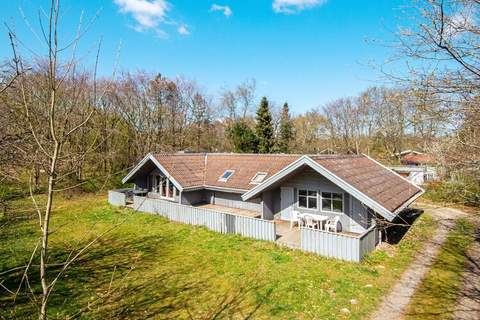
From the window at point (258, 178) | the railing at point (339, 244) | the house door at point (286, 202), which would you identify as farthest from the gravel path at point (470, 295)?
the window at point (258, 178)

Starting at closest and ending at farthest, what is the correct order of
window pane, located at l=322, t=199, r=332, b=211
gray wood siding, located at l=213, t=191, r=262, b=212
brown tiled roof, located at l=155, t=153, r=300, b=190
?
window pane, located at l=322, t=199, r=332, b=211
gray wood siding, located at l=213, t=191, r=262, b=212
brown tiled roof, located at l=155, t=153, r=300, b=190

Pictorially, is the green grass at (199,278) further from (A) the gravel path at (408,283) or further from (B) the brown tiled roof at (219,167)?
(B) the brown tiled roof at (219,167)

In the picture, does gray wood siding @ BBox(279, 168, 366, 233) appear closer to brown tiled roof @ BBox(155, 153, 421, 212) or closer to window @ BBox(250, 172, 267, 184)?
brown tiled roof @ BBox(155, 153, 421, 212)

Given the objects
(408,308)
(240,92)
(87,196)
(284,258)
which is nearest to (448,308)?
(408,308)

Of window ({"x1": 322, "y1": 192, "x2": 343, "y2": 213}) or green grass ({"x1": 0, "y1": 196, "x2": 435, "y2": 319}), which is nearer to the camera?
green grass ({"x1": 0, "y1": 196, "x2": 435, "y2": 319})

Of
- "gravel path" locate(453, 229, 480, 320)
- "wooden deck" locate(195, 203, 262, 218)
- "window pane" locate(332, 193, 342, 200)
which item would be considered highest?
"window pane" locate(332, 193, 342, 200)

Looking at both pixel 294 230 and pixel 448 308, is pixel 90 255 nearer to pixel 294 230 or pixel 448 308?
pixel 294 230

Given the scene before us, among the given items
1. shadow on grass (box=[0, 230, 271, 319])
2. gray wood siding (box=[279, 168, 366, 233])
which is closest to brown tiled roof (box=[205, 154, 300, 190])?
gray wood siding (box=[279, 168, 366, 233])

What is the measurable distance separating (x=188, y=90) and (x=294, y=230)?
95.4 ft

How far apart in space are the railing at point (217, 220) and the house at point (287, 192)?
0.05 meters

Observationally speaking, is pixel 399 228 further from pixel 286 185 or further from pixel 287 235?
pixel 287 235

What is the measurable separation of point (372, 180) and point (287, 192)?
4701mm

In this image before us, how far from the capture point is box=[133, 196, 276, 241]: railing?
15.0m

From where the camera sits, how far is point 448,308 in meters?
8.92
